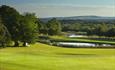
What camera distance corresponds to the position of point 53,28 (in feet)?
453

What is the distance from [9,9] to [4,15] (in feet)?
13.1

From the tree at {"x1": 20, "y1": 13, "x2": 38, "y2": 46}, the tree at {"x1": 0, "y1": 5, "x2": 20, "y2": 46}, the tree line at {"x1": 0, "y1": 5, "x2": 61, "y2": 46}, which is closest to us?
the tree at {"x1": 0, "y1": 5, "x2": 20, "y2": 46}

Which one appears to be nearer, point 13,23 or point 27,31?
point 13,23

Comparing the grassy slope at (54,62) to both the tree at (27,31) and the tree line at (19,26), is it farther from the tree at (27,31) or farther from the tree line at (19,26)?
the tree at (27,31)

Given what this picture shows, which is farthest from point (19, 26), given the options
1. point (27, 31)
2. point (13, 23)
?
point (27, 31)

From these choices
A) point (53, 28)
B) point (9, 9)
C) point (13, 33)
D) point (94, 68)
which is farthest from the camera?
point (53, 28)

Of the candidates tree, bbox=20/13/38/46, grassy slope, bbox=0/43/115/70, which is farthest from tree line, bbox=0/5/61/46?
grassy slope, bbox=0/43/115/70

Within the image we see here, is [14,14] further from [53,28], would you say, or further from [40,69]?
[53,28]

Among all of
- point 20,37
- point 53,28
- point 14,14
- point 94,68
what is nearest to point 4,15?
point 14,14

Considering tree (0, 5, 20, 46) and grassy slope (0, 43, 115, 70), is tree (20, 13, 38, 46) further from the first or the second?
grassy slope (0, 43, 115, 70)

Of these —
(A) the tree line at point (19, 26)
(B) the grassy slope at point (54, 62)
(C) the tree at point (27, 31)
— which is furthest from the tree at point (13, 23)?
(B) the grassy slope at point (54, 62)

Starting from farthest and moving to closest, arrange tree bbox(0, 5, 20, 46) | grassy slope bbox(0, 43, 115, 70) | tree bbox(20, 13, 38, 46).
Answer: tree bbox(20, 13, 38, 46) < tree bbox(0, 5, 20, 46) < grassy slope bbox(0, 43, 115, 70)

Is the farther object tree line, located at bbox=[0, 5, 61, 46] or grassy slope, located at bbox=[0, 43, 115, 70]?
tree line, located at bbox=[0, 5, 61, 46]

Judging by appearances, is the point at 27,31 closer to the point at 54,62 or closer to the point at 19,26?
the point at 19,26
